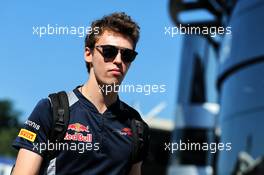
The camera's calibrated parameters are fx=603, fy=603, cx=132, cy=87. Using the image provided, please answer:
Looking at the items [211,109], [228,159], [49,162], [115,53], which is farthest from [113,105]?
[211,109]

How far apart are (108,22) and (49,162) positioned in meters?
0.63

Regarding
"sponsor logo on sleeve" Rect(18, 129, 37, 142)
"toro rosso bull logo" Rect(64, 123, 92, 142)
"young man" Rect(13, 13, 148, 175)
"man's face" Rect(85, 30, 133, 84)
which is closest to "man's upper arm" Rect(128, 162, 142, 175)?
"young man" Rect(13, 13, 148, 175)

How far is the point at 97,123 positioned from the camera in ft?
7.95

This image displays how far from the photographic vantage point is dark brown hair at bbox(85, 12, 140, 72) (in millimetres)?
2480

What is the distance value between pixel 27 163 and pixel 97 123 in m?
0.35

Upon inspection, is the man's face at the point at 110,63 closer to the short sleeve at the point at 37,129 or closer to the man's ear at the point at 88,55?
the man's ear at the point at 88,55

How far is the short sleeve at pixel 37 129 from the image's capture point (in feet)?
7.41

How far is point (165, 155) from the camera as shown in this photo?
126 ft

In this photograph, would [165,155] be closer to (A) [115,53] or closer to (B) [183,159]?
(B) [183,159]

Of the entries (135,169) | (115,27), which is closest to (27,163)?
(135,169)

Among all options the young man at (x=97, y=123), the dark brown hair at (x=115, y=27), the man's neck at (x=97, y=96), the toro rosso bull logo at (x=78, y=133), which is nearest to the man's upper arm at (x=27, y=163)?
the young man at (x=97, y=123)

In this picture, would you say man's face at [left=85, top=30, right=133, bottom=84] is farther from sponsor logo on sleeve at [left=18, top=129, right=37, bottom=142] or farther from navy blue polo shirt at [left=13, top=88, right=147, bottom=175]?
sponsor logo on sleeve at [left=18, top=129, right=37, bottom=142]

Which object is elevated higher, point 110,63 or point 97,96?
point 110,63

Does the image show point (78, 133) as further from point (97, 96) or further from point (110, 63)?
point (110, 63)
